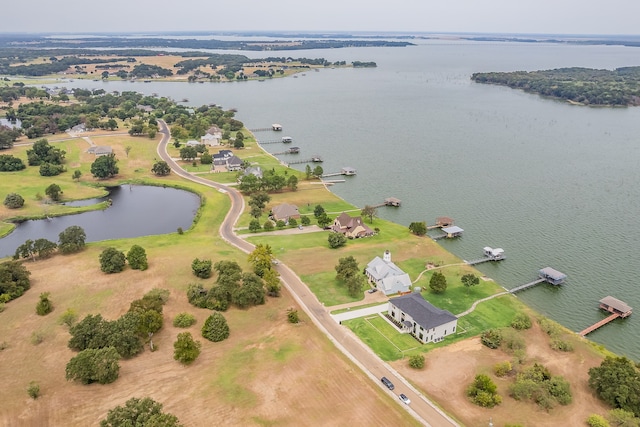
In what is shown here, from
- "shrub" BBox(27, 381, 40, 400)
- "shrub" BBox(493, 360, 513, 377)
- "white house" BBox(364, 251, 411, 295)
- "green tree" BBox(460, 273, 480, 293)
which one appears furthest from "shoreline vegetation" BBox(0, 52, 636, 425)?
"white house" BBox(364, 251, 411, 295)

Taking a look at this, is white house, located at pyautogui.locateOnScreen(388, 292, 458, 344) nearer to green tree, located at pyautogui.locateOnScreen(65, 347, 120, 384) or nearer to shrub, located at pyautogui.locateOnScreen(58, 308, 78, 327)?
green tree, located at pyautogui.locateOnScreen(65, 347, 120, 384)

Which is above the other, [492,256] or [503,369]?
[492,256]

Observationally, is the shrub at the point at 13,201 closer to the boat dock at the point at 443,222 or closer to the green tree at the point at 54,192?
the green tree at the point at 54,192

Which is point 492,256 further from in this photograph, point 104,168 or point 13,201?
point 13,201

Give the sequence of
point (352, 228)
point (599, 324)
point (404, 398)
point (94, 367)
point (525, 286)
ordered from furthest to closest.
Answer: point (352, 228), point (525, 286), point (599, 324), point (94, 367), point (404, 398)

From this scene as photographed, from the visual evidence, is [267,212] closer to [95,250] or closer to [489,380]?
[95,250]

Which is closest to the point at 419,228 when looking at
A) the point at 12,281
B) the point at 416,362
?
the point at 416,362
